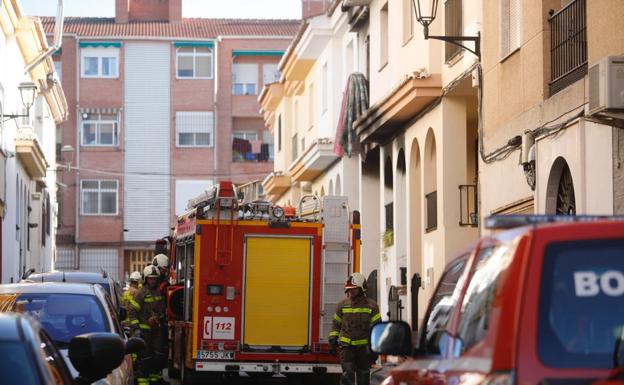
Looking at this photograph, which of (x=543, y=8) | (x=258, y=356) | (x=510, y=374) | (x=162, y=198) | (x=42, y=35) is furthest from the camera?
(x=162, y=198)

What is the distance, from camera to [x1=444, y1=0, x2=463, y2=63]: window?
23.6m

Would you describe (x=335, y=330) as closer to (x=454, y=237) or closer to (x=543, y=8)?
(x=543, y=8)

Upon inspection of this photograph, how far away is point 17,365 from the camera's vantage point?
21.1ft

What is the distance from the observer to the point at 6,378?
6.33 m

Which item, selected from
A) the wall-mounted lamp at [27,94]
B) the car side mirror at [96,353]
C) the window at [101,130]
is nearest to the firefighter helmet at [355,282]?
the car side mirror at [96,353]

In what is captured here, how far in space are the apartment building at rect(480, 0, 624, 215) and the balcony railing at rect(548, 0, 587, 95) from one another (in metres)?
0.01

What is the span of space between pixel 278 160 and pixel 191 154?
16.3m

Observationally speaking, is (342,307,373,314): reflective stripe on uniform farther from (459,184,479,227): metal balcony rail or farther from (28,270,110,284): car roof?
(459,184,479,227): metal balcony rail

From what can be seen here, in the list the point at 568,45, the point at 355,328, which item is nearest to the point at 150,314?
the point at 355,328

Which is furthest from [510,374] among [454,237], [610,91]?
[454,237]

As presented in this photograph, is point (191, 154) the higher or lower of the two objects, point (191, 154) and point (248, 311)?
the higher

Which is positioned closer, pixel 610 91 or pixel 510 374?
pixel 510 374

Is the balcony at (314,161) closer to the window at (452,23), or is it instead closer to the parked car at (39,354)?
the window at (452,23)

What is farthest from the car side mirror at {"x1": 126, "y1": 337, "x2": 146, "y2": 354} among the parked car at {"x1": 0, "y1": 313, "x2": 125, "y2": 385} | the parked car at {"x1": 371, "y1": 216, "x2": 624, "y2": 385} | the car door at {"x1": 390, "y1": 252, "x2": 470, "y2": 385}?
Result: the parked car at {"x1": 371, "y1": 216, "x2": 624, "y2": 385}
